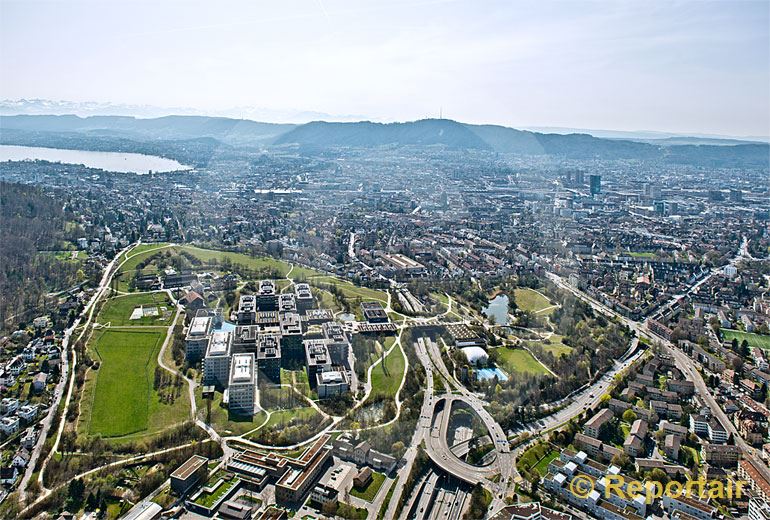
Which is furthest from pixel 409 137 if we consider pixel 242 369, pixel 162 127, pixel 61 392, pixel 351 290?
pixel 61 392

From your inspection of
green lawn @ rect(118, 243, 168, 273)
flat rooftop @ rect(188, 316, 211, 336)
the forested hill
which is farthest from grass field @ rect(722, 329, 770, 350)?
the forested hill

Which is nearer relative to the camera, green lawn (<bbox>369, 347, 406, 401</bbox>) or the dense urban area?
the dense urban area

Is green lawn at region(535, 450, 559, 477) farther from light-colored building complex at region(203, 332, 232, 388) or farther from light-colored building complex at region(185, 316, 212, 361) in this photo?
light-colored building complex at region(185, 316, 212, 361)

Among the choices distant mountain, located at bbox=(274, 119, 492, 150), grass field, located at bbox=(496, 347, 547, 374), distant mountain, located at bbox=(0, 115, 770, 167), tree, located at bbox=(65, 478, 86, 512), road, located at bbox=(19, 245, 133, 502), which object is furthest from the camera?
distant mountain, located at bbox=(274, 119, 492, 150)

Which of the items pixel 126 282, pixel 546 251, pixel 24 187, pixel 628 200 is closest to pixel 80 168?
pixel 24 187

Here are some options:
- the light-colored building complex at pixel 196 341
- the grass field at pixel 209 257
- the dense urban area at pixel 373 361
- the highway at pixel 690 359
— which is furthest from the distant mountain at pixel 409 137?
the light-colored building complex at pixel 196 341

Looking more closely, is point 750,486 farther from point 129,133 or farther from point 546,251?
point 129,133
